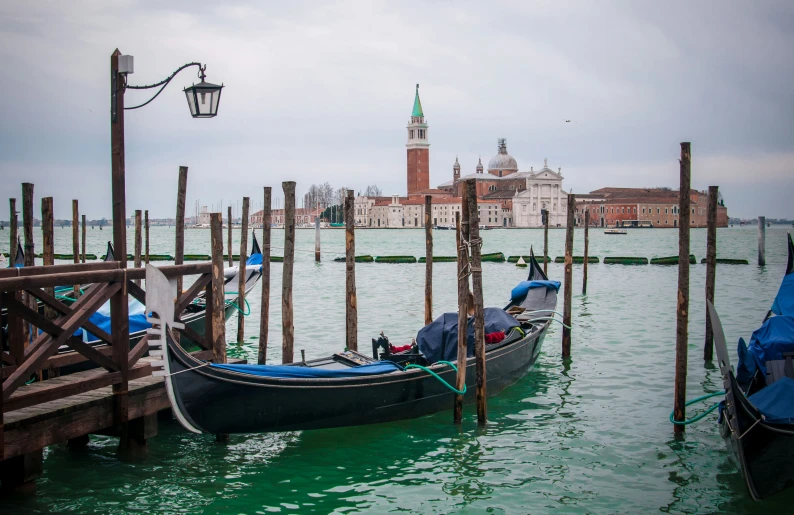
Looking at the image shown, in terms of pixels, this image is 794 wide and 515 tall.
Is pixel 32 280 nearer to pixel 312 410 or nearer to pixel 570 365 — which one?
pixel 312 410

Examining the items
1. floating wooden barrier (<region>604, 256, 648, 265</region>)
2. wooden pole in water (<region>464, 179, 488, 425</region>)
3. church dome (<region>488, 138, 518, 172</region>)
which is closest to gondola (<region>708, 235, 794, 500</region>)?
wooden pole in water (<region>464, 179, 488, 425</region>)

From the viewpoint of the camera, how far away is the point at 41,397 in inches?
139

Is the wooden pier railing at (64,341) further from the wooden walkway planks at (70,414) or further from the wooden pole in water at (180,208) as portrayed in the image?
the wooden pole in water at (180,208)

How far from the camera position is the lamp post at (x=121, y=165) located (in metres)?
3.90

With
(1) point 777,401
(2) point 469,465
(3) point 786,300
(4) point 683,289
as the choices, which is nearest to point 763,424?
(1) point 777,401

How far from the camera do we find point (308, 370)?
14.8ft

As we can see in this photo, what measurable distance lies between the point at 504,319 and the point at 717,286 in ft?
37.6

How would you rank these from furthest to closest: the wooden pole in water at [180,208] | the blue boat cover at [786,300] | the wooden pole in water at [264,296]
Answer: the wooden pole in water at [180,208] < the wooden pole in water at [264,296] < the blue boat cover at [786,300]

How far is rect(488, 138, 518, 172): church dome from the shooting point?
87438 mm

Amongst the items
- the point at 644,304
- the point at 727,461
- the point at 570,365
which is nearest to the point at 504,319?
the point at 570,365

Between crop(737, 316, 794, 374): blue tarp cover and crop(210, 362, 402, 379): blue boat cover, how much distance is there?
2.23 metres

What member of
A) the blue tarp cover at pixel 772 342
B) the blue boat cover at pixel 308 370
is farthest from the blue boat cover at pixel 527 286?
the blue tarp cover at pixel 772 342

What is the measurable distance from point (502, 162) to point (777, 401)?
8514cm

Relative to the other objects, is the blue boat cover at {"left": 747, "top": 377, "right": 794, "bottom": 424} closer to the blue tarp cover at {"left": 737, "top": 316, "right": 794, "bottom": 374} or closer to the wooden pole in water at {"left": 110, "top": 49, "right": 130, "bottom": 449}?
the blue tarp cover at {"left": 737, "top": 316, "right": 794, "bottom": 374}
